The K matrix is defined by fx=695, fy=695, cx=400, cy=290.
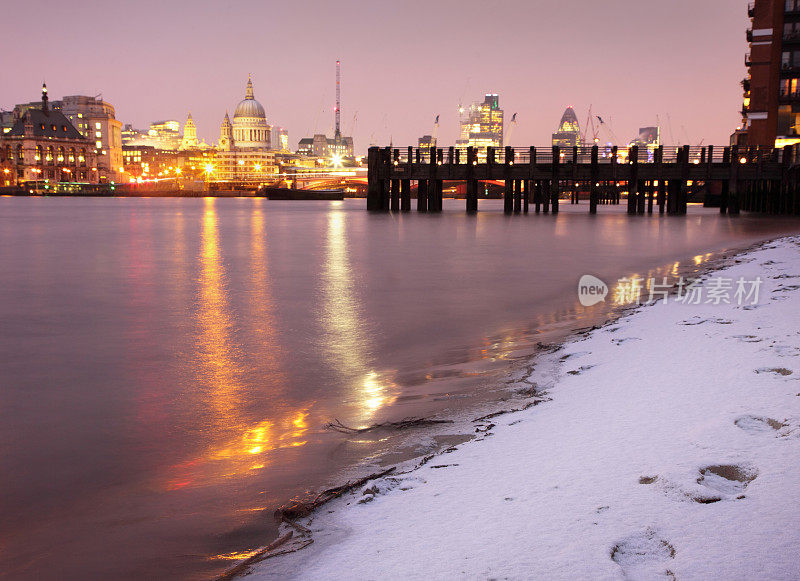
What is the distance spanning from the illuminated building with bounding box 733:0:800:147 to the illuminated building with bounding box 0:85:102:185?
562 ft

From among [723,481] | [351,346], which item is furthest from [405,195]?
[723,481]

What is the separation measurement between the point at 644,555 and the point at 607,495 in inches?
24.6

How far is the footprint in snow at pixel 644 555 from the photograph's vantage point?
2953mm

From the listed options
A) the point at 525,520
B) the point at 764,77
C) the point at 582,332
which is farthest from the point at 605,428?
the point at 764,77

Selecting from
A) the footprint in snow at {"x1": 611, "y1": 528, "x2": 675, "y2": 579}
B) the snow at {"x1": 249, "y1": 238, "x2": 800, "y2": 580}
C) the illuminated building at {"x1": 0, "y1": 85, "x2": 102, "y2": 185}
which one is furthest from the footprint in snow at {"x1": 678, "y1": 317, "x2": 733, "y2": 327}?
the illuminated building at {"x1": 0, "y1": 85, "x2": 102, "y2": 185}

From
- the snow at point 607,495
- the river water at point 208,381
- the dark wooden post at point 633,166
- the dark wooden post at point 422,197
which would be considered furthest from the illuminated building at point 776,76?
the snow at point 607,495

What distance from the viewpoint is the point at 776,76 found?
63.9 metres

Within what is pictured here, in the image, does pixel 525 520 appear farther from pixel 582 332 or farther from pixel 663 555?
pixel 582 332

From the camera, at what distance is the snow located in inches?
121

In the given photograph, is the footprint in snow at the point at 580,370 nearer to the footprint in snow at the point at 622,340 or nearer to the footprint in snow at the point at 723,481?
the footprint in snow at the point at 622,340

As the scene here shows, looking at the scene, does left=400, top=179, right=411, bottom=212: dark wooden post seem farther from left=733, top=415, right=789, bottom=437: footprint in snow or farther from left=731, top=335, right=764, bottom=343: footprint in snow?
left=733, top=415, right=789, bottom=437: footprint in snow

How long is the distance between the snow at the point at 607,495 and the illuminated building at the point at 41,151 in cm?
20243

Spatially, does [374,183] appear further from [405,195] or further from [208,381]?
[208,381]

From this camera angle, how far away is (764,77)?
66.8 meters
